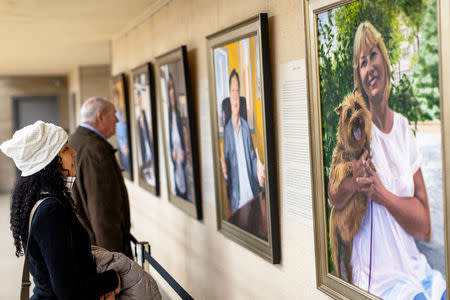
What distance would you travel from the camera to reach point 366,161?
2.41 metres

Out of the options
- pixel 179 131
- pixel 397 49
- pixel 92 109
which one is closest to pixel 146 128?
pixel 179 131

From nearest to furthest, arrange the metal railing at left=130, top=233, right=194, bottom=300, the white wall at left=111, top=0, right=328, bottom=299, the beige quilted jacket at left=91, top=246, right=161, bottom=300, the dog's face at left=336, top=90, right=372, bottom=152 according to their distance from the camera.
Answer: the dog's face at left=336, top=90, right=372, bottom=152 → the beige quilted jacket at left=91, top=246, right=161, bottom=300 → the white wall at left=111, top=0, right=328, bottom=299 → the metal railing at left=130, top=233, right=194, bottom=300

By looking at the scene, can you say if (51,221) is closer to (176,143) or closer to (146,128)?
(176,143)

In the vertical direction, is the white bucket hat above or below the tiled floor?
above

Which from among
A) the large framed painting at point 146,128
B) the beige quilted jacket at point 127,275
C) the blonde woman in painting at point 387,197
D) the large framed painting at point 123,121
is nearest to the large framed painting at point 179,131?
the large framed painting at point 146,128

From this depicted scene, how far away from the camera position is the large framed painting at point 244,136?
3.45m

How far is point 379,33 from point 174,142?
3.85 metres

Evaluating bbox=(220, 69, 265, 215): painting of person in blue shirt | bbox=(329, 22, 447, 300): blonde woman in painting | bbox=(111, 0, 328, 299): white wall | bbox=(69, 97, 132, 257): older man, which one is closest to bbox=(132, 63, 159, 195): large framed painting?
bbox=(111, 0, 328, 299): white wall

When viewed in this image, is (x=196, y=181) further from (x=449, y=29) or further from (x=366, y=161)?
(x=449, y=29)

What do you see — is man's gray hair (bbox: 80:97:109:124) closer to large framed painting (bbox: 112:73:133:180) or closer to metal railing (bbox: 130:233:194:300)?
metal railing (bbox: 130:233:194:300)

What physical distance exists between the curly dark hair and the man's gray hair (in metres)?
2.60

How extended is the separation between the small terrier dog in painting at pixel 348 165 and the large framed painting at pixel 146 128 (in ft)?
14.6

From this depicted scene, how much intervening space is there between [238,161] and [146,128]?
11.6 ft

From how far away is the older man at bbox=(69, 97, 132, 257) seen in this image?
15.8 feet
